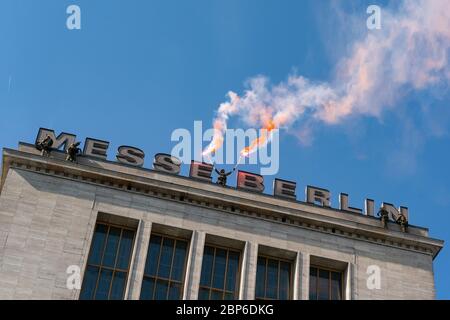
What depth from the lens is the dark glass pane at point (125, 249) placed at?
42.8 m

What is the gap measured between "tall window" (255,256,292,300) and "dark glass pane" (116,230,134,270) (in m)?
7.00

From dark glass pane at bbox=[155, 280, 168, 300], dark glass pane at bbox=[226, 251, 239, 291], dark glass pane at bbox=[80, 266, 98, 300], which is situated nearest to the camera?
dark glass pane at bbox=[80, 266, 98, 300]

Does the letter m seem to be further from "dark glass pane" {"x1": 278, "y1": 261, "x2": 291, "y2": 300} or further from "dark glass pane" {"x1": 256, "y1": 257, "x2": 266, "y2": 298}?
"dark glass pane" {"x1": 278, "y1": 261, "x2": 291, "y2": 300}

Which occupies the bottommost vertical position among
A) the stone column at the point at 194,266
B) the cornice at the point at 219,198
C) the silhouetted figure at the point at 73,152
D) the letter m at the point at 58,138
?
the stone column at the point at 194,266

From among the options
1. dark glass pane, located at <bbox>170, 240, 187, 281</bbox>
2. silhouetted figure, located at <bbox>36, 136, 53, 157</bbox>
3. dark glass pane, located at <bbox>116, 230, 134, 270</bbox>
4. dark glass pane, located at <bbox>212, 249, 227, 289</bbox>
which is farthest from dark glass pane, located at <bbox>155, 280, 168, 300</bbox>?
silhouetted figure, located at <bbox>36, 136, 53, 157</bbox>

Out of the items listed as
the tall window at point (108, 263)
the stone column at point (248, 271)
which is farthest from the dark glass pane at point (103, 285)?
the stone column at point (248, 271)

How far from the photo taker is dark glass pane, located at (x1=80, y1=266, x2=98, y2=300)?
4103 cm

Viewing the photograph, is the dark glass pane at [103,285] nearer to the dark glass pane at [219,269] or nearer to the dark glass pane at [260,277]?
the dark glass pane at [219,269]

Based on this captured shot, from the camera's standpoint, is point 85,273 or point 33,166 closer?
Answer: point 85,273

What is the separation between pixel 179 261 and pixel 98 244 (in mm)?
4363
